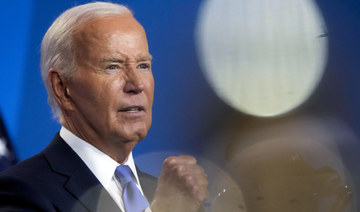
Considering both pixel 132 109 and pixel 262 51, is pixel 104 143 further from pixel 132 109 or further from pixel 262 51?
pixel 262 51

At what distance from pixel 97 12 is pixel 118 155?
0.30 metres

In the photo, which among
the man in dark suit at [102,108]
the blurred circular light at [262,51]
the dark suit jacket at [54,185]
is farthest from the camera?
the blurred circular light at [262,51]

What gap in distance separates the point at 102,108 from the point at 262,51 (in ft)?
2.43

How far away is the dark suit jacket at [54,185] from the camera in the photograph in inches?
33.6

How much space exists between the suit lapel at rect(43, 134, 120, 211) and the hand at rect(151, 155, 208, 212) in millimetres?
108

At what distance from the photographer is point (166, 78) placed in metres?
1.43

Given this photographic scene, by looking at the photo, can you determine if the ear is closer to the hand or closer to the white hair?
the white hair

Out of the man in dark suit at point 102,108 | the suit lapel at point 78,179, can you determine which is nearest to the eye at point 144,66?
the man in dark suit at point 102,108

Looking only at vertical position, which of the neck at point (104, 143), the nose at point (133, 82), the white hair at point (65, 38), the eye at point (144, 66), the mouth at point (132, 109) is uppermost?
the white hair at point (65, 38)

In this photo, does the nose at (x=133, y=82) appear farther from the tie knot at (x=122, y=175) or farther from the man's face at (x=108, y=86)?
the tie knot at (x=122, y=175)

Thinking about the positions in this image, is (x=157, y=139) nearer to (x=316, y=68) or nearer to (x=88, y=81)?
(x=88, y=81)

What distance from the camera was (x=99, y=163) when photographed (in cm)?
99

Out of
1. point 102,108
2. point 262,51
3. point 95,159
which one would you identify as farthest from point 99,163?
point 262,51

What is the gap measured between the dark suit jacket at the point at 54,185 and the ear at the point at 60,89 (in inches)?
2.9
